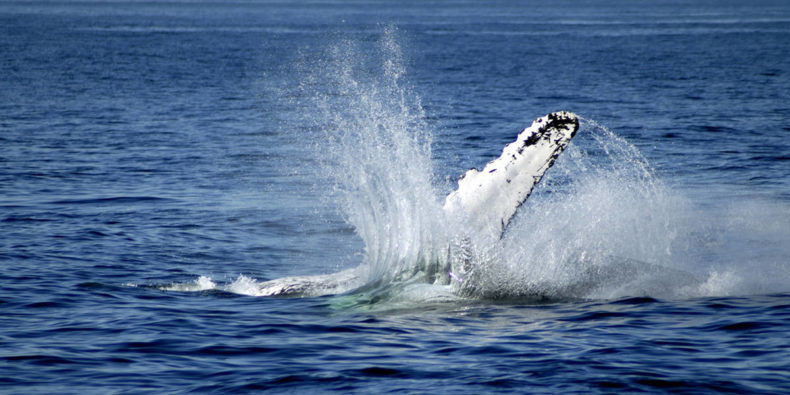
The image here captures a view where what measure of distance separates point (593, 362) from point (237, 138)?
23.0m

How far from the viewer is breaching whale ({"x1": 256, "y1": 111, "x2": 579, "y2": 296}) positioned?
42.0 feet

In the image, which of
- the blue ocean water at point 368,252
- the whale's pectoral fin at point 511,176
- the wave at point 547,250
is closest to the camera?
the blue ocean water at point 368,252

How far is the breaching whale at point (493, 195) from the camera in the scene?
42.0 feet

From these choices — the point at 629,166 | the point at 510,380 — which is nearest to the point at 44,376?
the point at 510,380

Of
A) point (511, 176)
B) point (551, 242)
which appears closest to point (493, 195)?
point (511, 176)

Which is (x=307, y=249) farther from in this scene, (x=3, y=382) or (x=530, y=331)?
(x=3, y=382)

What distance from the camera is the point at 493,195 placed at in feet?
43.2

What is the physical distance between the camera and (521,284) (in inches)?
529

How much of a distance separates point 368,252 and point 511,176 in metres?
2.76

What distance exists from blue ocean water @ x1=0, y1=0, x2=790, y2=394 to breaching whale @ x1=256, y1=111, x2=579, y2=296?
39 cm

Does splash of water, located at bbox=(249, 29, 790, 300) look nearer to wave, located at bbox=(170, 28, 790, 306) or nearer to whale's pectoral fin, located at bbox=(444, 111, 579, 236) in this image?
wave, located at bbox=(170, 28, 790, 306)

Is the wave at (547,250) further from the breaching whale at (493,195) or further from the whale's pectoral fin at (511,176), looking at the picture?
the whale's pectoral fin at (511,176)

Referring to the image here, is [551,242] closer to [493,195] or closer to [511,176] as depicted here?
[493,195]

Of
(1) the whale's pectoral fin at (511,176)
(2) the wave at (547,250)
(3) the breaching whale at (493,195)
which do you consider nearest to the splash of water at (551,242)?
(2) the wave at (547,250)
